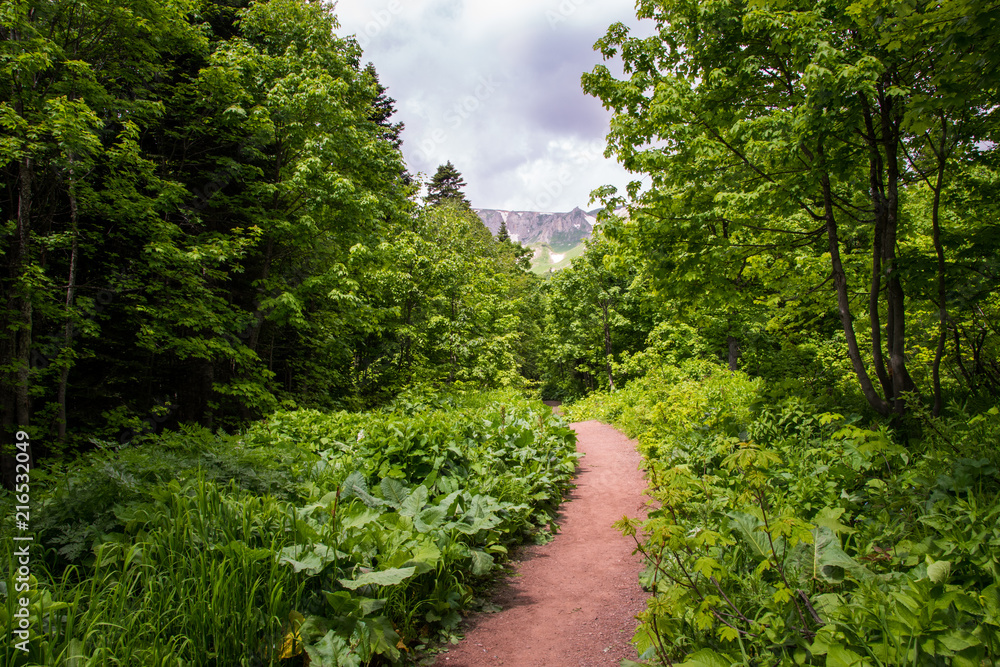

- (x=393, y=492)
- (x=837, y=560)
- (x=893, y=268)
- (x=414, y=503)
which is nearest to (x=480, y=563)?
(x=414, y=503)

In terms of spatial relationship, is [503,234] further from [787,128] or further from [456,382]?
[787,128]

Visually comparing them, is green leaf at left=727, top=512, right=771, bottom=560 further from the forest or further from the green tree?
the green tree

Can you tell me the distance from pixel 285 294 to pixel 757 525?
32.1ft

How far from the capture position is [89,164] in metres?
6.84

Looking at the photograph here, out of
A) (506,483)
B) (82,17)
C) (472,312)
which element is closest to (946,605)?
(506,483)

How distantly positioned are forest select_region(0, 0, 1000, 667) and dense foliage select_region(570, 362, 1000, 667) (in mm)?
24

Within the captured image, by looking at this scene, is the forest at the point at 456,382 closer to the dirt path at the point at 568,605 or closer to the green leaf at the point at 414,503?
the green leaf at the point at 414,503

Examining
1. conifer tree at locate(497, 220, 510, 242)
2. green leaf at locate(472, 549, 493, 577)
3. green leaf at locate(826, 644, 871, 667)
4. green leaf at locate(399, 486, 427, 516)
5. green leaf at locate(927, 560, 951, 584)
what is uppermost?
conifer tree at locate(497, 220, 510, 242)

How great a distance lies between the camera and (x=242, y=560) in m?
2.58

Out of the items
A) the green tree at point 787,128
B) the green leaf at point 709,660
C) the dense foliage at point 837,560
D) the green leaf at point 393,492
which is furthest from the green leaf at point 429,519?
the green tree at point 787,128

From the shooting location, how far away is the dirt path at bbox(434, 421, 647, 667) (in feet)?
9.71

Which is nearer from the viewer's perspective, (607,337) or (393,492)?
(393,492)

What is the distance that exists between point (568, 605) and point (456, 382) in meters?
11.9

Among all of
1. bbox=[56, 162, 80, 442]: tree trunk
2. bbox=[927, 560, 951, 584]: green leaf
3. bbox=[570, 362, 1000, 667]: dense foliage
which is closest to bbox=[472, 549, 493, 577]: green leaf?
bbox=[570, 362, 1000, 667]: dense foliage
